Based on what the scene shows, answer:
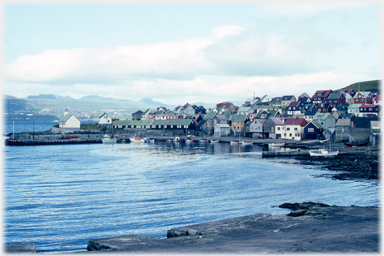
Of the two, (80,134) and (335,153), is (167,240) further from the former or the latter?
(80,134)

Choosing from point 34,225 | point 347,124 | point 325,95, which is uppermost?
point 325,95

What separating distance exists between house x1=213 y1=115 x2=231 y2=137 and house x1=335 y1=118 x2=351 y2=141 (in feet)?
Result: 109

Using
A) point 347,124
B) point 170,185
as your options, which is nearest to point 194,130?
point 347,124

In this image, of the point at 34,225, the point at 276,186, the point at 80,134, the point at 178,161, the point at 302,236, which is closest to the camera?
the point at 302,236

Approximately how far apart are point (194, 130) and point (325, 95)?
159 feet

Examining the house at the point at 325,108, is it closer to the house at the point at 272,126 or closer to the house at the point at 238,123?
the house at the point at 238,123

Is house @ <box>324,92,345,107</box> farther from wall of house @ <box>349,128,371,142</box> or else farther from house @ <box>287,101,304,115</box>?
wall of house @ <box>349,128,371,142</box>

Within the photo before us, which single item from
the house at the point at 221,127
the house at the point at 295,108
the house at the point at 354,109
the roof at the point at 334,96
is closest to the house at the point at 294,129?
the house at the point at 221,127

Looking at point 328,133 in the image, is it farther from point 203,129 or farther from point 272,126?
point 203,129

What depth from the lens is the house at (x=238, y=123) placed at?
98812mm

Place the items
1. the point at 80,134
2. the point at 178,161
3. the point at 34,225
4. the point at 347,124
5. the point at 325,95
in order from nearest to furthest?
the point at 34,225, the point at 178,161, the point at 347,124, the point at 80,134, the point at 325,95

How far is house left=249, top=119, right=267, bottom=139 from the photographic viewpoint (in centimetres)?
8900

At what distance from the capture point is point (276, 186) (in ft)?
107

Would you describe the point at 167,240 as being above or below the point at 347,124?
below
